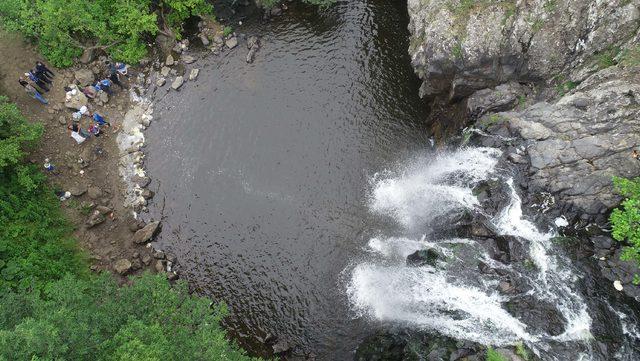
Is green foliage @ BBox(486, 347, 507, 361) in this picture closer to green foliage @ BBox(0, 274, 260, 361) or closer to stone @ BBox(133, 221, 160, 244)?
green foliage @ BBox(0, 274, 260, 361)

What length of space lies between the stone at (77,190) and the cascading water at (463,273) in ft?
75.4

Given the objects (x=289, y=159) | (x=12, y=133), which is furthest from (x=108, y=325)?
(x=12, y=133)

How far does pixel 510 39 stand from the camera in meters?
31.1

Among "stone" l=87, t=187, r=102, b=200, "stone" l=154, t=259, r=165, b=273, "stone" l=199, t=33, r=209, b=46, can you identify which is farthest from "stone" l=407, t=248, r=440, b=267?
"stone" l=199, t=33, r=209, b=46

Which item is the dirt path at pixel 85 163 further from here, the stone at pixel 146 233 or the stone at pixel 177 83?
the stone at pixel 177 83

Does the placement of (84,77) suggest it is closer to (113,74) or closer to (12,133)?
(113,74)

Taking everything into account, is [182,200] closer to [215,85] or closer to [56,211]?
[56,211]

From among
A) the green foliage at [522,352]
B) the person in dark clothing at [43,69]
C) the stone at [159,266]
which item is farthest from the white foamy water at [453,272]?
the person in dark clothing at [43,69]

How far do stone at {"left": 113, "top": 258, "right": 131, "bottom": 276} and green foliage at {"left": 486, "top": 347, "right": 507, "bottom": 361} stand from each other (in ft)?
82.5

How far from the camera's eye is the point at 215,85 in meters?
40.0

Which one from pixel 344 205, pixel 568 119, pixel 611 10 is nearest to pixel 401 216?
pixel 344 205

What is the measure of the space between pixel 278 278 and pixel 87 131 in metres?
21.9

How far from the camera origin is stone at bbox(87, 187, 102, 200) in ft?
109

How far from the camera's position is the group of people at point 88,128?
3519cm
